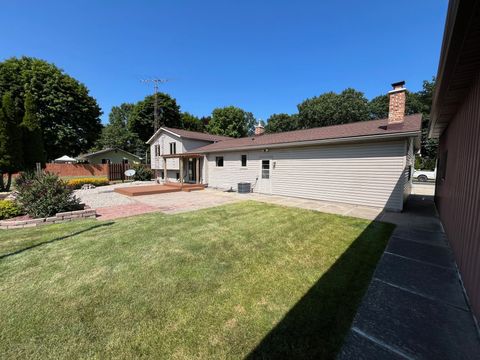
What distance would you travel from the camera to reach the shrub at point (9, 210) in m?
6.21

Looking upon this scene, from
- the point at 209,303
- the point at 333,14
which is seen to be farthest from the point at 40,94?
the point at 209,303

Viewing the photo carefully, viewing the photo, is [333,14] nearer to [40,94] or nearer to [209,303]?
[209,303]

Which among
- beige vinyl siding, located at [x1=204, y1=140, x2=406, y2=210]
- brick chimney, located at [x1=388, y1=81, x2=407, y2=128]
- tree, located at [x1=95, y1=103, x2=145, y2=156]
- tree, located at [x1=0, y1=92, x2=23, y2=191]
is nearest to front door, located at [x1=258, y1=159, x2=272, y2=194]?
beige vinyl siding, located at [x1=204, y1=140, x2=406, y2=210]

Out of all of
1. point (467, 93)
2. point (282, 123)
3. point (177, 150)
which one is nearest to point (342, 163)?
point (467, 93)

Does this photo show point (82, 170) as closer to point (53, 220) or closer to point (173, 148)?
point (173, 148)

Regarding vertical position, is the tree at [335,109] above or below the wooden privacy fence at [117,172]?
above

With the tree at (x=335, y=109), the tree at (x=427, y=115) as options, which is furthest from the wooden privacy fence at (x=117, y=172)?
the tree at (x=427, y=115)

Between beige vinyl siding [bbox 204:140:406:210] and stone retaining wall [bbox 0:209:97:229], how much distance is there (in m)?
8.65

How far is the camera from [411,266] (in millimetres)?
3469

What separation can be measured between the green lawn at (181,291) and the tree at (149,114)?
32.6 meters

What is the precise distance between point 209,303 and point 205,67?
19824 mm

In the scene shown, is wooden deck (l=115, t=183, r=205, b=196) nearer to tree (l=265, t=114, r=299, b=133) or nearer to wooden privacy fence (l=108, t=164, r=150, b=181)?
wooden privacy fence (l=108, t=164, r=150, b=181)

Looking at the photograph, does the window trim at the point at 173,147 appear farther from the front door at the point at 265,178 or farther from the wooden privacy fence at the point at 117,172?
the front door at the point at 265,178

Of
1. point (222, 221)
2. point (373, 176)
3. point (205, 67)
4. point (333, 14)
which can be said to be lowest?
point (222, 221)
